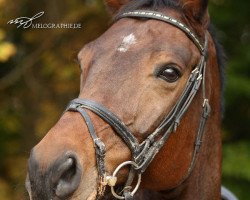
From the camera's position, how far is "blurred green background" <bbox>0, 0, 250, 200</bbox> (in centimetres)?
889

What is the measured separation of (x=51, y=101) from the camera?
10.1m

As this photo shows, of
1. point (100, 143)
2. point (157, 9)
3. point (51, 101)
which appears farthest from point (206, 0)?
point (51, 101)

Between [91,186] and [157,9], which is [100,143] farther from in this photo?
[157,9]

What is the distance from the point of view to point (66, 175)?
3.14m

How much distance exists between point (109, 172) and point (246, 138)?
21.4 feet

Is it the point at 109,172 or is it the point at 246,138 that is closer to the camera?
the point at 109,172

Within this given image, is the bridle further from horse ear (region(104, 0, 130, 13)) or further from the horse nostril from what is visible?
horse ear (region(104, 0, 130, 13))

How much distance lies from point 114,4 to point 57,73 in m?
5.67

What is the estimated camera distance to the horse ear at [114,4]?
421cm

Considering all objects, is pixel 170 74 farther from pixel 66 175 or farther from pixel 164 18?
pixel 66 175

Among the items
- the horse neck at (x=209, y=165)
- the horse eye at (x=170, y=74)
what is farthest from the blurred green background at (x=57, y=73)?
the horse eye at (x=170, y=74)

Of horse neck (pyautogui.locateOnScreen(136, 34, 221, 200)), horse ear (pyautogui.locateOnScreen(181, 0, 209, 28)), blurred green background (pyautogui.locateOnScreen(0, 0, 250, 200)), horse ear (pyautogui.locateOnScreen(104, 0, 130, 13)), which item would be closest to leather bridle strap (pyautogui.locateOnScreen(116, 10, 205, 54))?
horse ear (pyautogui.locateOnScreen(181, 0, 209, 28))

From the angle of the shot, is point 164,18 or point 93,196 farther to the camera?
point 164,18

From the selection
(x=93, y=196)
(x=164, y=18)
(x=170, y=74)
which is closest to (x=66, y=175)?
(x=93, y=196)
